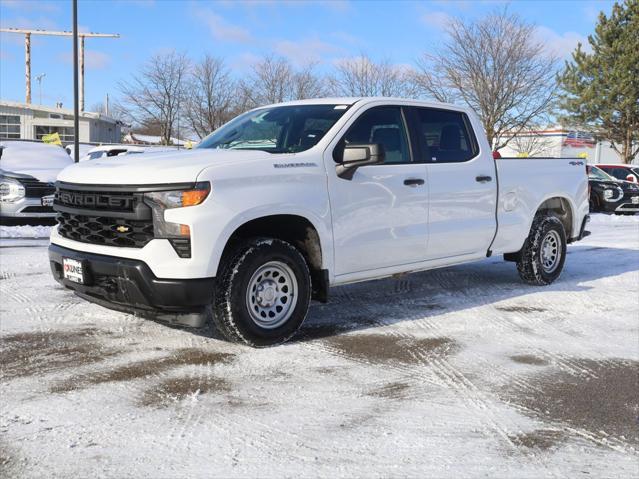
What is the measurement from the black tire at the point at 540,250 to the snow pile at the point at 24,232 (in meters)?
7.61

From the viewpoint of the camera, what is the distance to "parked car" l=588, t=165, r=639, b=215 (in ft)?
59.5

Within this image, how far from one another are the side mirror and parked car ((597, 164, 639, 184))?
55.1 ft

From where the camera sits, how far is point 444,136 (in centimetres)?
616

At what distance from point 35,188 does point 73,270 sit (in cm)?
723

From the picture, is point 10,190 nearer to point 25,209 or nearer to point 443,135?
point 25,209

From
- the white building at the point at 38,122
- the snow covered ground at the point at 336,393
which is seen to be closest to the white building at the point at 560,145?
the snow covered ground at the point at 336,393

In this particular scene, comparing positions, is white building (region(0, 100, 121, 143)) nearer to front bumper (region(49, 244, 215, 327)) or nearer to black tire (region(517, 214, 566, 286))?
black tire (region(517, 214, 566, 286))

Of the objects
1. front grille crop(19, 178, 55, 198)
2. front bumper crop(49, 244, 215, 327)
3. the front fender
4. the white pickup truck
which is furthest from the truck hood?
front grille crop(19, 178, 55, 198)

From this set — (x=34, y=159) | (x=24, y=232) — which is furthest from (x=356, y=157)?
(x=34, y=159)

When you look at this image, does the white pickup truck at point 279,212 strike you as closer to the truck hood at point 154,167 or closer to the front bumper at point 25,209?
the truck hood at point 154,167

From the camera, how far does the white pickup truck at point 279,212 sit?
432cm

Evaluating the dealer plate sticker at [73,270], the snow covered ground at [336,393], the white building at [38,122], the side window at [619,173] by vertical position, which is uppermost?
→ the white building at [38,122]

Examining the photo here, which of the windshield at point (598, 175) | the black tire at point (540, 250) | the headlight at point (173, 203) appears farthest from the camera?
the windshield at point (598, 175)

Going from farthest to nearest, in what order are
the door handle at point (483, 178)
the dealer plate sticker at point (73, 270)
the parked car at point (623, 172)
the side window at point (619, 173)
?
the side window at point (619, 173), the parked car at point (623, 172), the door handle at point (483, 178), the dealer plate sticker at point (73, 270)
